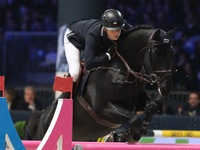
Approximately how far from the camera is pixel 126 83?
15.1 ft

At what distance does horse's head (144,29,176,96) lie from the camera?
168 inches

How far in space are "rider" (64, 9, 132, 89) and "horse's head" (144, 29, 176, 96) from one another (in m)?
0.38

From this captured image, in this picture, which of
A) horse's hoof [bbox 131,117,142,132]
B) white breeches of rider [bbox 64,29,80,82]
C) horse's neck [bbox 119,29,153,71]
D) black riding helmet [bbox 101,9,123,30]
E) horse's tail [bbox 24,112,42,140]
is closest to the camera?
horse's hoof [bbox 131,117,142,132]

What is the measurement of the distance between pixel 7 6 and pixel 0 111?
9849 mm

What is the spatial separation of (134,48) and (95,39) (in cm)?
42

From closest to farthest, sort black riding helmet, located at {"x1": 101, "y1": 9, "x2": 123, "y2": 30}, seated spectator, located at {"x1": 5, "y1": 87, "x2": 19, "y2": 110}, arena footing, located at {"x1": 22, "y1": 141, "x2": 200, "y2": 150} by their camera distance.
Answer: arena footing, located at {"x1": 22, "y1": 141, "x2": 200, "y2": 150}, black riding helmet, located at {"x1": 101, "y1": 9, "x2": 123, "y2": 30}, seated spectator, located at {"x1": 5, "y1": 87, "x2": 19, "y2": 110}

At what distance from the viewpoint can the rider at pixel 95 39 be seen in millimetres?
4500

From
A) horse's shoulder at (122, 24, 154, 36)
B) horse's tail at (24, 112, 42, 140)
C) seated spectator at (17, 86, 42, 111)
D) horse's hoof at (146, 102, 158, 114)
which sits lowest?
seated spectator at (17, 86, 42, 111)

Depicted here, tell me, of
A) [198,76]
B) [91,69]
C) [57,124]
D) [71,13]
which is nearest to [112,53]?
[91,69]

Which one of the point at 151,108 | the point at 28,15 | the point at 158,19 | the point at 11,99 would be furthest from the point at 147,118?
the point at 28,15

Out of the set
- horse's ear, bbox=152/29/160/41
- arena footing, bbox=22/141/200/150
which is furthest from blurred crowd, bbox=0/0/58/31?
arena footing, bbox=22/141/200/150

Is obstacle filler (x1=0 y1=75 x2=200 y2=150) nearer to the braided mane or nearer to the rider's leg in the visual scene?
the rider's leg

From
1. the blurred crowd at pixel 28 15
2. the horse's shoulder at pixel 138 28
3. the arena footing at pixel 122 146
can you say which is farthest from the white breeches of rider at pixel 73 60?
the blurred crowd at pixel 28 15

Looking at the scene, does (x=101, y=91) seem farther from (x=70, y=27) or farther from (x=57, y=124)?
(x=57, y=124)
